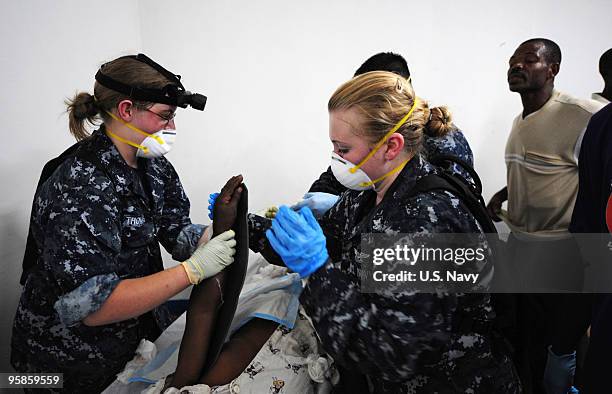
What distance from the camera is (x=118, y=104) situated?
57.0 inches

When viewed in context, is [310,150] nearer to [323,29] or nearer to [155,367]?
[323,29]

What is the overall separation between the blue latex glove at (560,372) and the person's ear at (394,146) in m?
1.38

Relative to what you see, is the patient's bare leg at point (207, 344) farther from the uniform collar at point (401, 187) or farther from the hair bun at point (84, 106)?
the hair bun at point (84, 106)

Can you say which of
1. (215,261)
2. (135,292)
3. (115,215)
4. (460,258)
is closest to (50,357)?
(135,292)

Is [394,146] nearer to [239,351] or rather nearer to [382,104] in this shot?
[382,104]

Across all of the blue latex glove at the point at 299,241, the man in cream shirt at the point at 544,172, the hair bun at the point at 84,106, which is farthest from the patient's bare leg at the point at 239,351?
the man in cream shirt at the point at 544,172

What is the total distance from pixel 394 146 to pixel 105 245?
0.92m

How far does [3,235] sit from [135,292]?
0.86 metres

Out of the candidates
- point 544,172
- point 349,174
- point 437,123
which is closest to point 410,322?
point 349,174

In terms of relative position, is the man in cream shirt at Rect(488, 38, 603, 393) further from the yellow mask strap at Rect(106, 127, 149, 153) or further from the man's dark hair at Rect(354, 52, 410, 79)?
the yellow mask strap at Rect(106, 127, 149, 153)

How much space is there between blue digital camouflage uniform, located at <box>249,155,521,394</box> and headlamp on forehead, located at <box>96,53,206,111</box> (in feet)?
2.53

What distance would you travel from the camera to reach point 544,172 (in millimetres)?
2289

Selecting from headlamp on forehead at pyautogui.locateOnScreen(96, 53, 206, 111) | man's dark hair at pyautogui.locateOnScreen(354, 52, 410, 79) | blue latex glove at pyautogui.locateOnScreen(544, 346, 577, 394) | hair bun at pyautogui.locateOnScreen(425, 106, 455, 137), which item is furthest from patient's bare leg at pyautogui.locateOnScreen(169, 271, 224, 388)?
blue latex glove at pyautogui.locateOnScreen(544, 346, 577, 394)

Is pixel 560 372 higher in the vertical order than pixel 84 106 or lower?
lower
